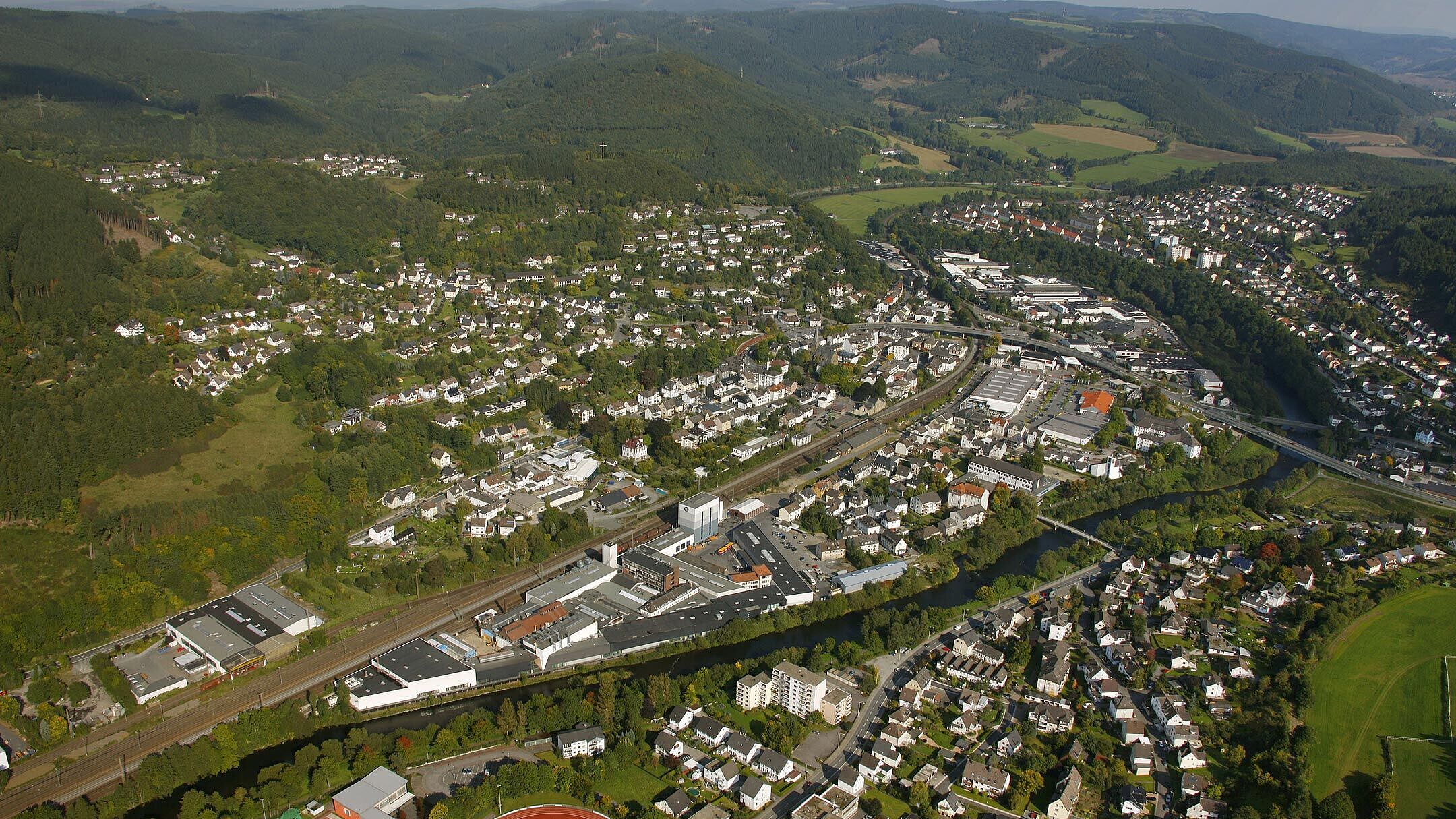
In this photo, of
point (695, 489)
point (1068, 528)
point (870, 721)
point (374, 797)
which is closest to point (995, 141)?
point (1068, 528)

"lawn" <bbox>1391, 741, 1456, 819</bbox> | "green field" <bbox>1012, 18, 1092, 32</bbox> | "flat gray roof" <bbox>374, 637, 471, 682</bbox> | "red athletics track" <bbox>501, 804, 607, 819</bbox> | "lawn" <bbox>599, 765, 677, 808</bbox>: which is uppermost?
"green field" <bbox>1012, 18, 1092, 32</bbox>

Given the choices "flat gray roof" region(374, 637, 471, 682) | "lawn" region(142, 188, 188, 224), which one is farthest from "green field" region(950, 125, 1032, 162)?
"flat gray roof" region(374, 637, 471, 682)

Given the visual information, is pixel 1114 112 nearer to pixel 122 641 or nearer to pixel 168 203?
pixel 168 203

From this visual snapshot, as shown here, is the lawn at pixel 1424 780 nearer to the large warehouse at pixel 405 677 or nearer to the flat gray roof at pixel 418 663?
the large warehouse at pixel 405 677

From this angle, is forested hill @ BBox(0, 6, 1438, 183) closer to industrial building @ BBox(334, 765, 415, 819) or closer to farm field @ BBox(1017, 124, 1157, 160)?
farm field @ BBox(1017, 124, 1157, 160)

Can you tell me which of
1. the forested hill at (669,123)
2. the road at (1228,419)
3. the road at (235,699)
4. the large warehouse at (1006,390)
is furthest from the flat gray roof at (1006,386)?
the forested hill at (669,123)
